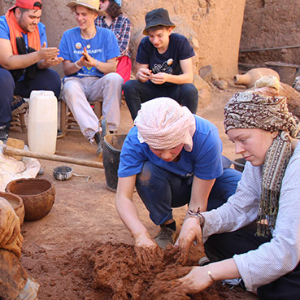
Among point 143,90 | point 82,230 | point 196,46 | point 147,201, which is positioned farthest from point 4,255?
point 196,46

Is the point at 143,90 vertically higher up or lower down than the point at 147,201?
higher up

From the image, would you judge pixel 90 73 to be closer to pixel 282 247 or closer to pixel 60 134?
pixel 60 134

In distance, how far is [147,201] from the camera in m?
2.43

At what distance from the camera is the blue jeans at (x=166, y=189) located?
2.32 meters

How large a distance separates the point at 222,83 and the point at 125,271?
6676 millimetres

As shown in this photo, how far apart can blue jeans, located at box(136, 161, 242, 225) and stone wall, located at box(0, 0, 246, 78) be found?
14.5 ft

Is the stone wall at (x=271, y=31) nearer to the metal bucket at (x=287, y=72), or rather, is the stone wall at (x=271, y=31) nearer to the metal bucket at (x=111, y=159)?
the metal bucket at (x=287, y=72)

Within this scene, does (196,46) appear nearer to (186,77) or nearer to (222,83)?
(222,83)

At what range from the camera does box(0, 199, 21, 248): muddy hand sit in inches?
51.1

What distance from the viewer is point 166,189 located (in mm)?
2385

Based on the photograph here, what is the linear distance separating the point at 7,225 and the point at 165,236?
1469 millimetres

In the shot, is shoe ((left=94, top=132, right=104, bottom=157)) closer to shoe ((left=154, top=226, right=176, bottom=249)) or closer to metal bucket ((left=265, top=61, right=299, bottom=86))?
shoe ((left=154, top=226, right=176, bottom=249))

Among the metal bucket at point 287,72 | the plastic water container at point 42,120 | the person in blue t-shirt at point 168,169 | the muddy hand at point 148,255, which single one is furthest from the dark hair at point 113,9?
the metal bucket at point 287,72

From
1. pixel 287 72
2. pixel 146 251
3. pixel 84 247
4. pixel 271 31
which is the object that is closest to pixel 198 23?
pixel 287 72
